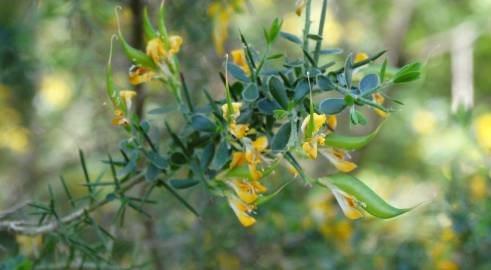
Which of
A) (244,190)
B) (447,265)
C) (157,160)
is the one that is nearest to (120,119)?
(157,160)

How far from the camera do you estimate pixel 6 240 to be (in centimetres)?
103

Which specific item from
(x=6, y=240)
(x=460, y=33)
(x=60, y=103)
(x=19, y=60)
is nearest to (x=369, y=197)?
(x=6, y=240)

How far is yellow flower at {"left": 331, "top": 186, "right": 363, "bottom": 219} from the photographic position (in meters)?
0.66

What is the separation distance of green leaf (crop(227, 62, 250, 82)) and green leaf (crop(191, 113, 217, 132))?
62mm

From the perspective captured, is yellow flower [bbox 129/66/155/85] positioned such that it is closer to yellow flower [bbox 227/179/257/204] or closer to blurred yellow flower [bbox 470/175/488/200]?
yellow flower [bbox 227/179/257/204]

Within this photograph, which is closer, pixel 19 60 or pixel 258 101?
pixel 258 101

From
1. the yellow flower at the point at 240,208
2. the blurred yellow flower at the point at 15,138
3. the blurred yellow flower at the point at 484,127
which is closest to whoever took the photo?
the yellow flower at the point at 240,208

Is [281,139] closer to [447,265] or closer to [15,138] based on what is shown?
[447,265]

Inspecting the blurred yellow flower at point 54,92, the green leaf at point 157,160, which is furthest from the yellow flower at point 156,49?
the blurred yellow flower at point 54,92

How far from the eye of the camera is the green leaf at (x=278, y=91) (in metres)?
0.66

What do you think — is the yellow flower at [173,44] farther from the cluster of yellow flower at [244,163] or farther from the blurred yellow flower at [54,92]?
the blurred yellow flower at [54,92]

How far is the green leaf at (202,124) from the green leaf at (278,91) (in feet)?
0.30

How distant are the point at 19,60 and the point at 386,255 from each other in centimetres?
97

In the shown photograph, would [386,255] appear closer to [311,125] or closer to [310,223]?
[310,223]
